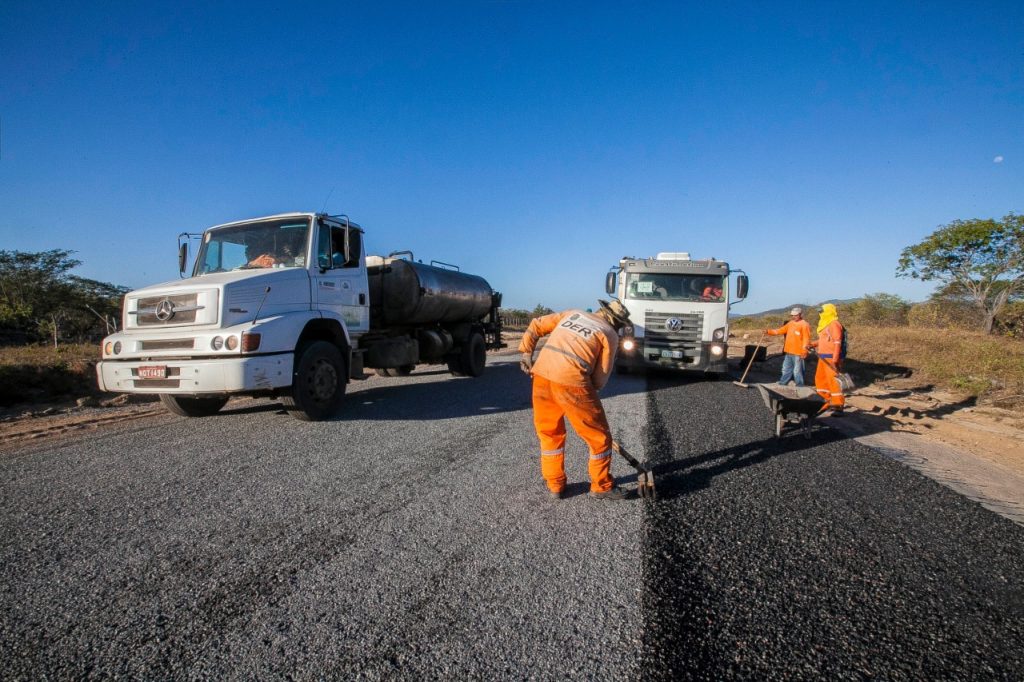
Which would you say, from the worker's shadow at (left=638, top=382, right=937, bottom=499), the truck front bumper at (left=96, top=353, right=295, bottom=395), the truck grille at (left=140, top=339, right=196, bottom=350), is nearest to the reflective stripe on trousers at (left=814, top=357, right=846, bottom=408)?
the worker's shadow at (left=638, top=382, right=937, bottom=499)

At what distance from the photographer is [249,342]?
4809 mm

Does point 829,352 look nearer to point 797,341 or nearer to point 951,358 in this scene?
point 797,341

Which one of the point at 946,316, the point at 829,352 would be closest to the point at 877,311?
the point at 946,316

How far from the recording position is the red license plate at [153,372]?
4852 millimetres

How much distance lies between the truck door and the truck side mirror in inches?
283

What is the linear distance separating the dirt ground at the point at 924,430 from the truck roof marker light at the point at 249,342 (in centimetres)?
208

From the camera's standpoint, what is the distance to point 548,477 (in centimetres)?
319

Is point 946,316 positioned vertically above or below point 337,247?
below

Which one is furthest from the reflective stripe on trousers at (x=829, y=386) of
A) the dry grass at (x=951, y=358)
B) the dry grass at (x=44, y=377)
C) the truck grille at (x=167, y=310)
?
the dry grass at (x=44, y=377)

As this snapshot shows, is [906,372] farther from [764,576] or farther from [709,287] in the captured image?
[764,576]

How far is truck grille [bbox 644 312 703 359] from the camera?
9375 millimetres

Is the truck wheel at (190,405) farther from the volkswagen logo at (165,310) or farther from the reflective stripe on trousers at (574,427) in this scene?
the reflective stripe on trousers at (574,427)

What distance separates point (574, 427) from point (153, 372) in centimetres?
444

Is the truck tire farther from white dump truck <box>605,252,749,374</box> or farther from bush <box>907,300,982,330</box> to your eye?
bush <box>907,300,982,330</box>
